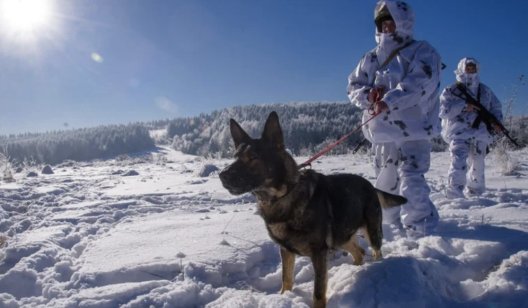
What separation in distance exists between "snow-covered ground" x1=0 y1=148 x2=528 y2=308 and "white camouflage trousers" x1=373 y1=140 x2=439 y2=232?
0.90ft

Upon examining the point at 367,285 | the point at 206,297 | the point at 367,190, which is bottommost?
the point at 206,297

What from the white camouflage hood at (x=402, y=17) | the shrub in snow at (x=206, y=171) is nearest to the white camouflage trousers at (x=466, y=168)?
the white camouflage hood at (x=402, y=17)

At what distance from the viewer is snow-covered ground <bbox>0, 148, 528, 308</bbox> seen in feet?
9.16

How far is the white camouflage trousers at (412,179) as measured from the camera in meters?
4.40

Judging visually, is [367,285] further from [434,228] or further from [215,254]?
[434,228]

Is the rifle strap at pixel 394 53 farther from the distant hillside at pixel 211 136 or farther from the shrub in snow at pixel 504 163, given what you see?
the distant hillside at pixel 211 136

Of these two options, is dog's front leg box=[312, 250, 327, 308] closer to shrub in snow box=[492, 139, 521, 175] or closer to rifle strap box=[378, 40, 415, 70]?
rifle strap box=[378, 40, 415, 70]

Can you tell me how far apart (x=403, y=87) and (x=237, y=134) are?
2.08 metres

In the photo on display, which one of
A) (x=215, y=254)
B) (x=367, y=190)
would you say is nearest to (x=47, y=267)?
(x=215, y=254)

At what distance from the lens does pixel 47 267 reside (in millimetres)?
3650

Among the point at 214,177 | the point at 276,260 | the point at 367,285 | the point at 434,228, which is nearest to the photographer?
the point at 367,285

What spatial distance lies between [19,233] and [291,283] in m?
4.12

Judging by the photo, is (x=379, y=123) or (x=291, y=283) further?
(x=379, y=123)

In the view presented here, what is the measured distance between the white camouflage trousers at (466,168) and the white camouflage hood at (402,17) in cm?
359
